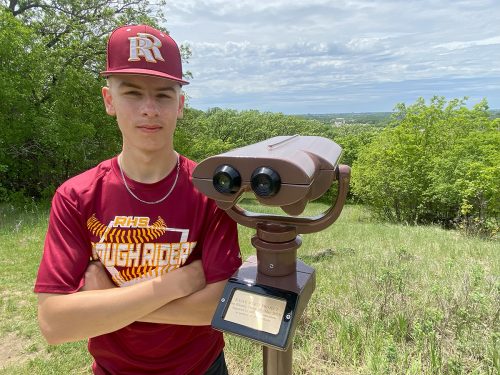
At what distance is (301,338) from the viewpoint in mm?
2986

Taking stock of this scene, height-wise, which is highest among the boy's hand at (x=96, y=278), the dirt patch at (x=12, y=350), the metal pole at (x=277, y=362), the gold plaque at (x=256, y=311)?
the gold plaque at (x=256, y=311)

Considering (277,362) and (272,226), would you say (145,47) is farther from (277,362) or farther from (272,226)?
(277,362)

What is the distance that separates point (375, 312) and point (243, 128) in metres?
54.4

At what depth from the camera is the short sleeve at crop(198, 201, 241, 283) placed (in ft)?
4.55

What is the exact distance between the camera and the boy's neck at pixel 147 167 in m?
1.51

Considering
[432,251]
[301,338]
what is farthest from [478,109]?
[301,338]

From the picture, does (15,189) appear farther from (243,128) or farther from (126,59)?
(243,128)

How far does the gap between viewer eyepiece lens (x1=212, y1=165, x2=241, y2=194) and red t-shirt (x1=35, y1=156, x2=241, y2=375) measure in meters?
0.38

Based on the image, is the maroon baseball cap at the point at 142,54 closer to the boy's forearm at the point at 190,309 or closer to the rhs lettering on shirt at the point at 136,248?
the rhs lettering on shirt at the point at 136,248

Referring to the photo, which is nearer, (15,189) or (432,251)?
(432,251)

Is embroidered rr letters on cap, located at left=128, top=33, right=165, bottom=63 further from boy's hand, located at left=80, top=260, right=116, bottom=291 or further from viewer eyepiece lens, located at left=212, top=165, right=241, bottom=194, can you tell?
boy's hand, located at left=80, top=260, right=116, bottom=291

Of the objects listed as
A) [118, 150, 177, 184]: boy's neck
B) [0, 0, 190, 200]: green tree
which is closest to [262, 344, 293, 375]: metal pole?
[118, 150, 177, 184]: boy's neck

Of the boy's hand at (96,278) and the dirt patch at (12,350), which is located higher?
the boy's hand at (96,278)

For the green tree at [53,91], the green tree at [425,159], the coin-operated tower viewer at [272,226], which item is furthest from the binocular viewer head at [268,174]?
the green tree at [425,159]
